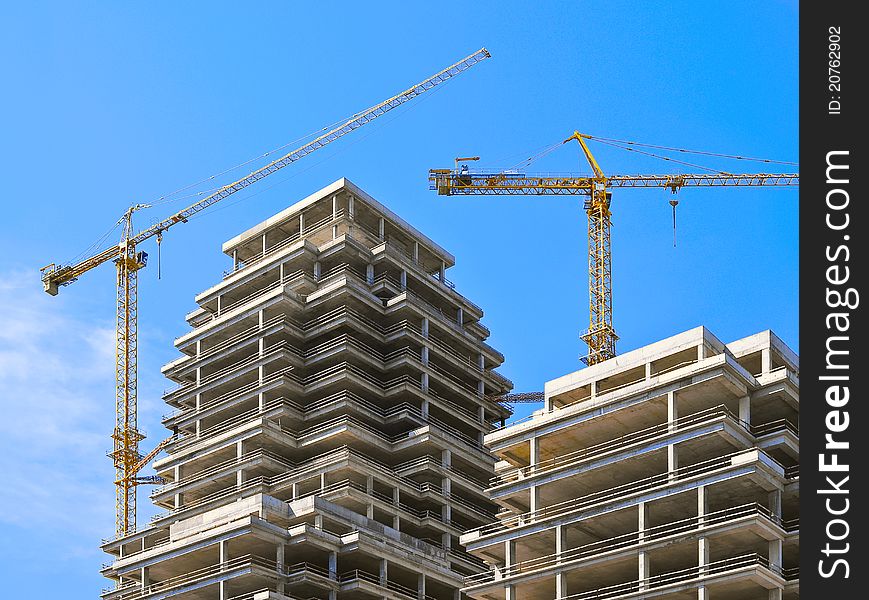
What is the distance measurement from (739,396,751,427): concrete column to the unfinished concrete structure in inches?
4.0

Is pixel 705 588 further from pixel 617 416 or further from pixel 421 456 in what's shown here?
pixel 421 456

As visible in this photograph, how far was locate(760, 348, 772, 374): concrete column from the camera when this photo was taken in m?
96.4

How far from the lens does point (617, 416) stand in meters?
98.7

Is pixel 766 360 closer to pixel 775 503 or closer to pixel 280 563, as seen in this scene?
pixel 775 503

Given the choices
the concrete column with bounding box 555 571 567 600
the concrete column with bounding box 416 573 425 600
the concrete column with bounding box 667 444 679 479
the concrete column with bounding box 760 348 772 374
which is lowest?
the concrete column with bounding box 555 571 567 600

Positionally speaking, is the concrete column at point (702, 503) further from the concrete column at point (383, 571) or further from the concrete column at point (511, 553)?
the concrete column at point (383, 571)

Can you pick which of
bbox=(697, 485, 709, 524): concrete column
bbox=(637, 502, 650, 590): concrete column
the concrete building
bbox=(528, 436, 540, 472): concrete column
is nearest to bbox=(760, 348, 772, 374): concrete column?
bbox=(697, 485, 709, 524): concrete column

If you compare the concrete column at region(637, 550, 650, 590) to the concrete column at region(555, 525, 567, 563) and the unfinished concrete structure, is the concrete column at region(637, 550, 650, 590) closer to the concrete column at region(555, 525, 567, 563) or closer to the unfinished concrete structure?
the unfinished concrete structure

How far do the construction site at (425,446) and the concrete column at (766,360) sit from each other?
0.20 m
